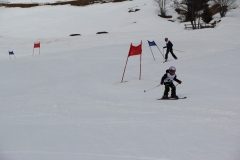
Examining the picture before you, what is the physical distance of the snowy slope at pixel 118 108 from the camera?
6.27 meters

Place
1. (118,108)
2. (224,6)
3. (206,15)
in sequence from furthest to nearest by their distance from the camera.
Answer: (224,6) → (206,15) → (118,108)

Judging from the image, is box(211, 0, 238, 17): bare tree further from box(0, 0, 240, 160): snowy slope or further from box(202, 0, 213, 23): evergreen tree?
box(0, 0, 240, 160): snowy slope

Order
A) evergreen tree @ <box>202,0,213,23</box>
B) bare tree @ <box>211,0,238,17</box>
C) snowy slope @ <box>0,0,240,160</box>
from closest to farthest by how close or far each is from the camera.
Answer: snowy slope @ <box>0,0,240,160</box> → evergreen tree @ <box>202,0,213,23</box> → bare tree @ <box>211,0,238,17</box>

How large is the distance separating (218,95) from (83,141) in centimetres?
594

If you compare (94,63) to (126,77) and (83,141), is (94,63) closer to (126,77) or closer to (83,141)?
(126,77)

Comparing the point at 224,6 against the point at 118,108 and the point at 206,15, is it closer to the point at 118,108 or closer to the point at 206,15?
the point at 206,15

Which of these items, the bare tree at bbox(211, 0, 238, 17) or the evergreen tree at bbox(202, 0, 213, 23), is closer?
the evergreen tree at bbox(202, 0, 213, 23)

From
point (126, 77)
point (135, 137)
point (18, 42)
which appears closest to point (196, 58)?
point (126, 77)

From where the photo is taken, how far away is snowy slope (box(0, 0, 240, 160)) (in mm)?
6270

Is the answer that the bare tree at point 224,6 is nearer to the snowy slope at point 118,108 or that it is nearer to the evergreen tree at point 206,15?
the evergreen tree at point 206,15

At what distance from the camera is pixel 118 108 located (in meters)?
10.1

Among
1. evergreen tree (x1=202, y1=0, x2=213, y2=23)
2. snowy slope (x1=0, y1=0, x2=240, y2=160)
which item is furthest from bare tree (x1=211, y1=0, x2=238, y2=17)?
snowy slope (x1=0, y1=0, x2=240, y2=160)

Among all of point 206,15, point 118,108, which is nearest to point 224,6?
point 206,15

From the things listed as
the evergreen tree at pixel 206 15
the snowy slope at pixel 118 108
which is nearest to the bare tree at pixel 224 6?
the evergreen tree at pixel 206 15
